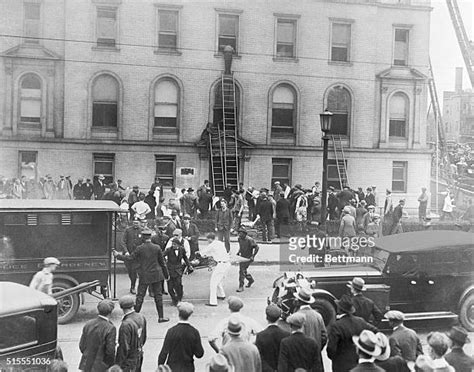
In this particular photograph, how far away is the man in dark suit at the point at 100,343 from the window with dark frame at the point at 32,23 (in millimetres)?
13681

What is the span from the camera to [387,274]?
9688 mm

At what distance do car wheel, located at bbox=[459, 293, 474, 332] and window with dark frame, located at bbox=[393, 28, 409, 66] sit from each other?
12.4 meters

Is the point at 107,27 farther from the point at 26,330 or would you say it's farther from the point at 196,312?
the point at 26,330

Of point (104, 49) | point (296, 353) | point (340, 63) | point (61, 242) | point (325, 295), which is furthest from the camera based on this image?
point (340, 63)

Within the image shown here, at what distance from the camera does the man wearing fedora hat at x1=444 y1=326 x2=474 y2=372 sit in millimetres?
5675

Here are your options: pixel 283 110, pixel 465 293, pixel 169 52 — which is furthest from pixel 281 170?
pixel 465 293

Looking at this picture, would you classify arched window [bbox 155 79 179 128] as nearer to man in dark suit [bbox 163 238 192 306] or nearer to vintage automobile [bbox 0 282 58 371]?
man in dark suit [bbox 163 238 192 306]

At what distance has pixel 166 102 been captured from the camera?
68.2 feet

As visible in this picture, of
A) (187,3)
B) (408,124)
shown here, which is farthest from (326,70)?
(187,3)

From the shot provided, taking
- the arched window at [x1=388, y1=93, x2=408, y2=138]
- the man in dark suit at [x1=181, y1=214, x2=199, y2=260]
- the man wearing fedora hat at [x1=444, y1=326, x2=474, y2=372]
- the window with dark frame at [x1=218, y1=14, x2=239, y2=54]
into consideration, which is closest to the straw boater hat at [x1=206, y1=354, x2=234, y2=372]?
the man wearing fedora hat at [x1=444, y1=326, x2=474, y2=372]

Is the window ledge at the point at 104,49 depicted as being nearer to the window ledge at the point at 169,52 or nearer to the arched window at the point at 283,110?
the window ledge at the point at 169,52

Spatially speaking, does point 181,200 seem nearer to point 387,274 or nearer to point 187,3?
point 187,3

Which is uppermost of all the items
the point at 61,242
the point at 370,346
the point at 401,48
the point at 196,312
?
the point at 401,48

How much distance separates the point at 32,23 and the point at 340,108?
36.4ft
